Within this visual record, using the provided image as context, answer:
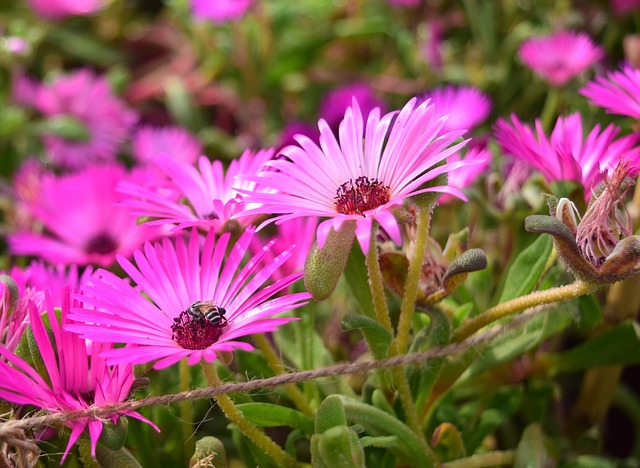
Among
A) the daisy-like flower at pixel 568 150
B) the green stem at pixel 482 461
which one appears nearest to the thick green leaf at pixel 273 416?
the green stem at pixel 482 461

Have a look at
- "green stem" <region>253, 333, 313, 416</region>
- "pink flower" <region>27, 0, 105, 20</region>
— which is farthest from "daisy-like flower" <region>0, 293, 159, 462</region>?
"pink flower" <region>27, 0, 105, 20</region>

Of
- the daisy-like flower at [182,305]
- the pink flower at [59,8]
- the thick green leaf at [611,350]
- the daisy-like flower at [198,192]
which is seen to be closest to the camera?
the daisy-like flower at [182,305]

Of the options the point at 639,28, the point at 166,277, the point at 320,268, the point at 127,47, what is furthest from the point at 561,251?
the point at 127,47

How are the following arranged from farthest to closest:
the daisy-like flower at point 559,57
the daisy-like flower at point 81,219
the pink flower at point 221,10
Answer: the pink flower at point 221,10
the daisy-like flower at point 559,57
the daisy-like flower at point 81,219

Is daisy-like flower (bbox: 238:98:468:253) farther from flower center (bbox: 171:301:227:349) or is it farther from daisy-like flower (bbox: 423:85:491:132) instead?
daisy-like flower (bbox: 423:85:491:132)

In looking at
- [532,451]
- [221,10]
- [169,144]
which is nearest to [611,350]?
[532,451]

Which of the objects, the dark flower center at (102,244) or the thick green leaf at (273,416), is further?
the dark flower center at (102,244)

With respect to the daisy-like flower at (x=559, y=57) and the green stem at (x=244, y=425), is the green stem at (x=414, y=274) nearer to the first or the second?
the green stem at (x=244, y=425)

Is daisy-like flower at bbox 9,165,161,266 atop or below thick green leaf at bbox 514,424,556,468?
atop
